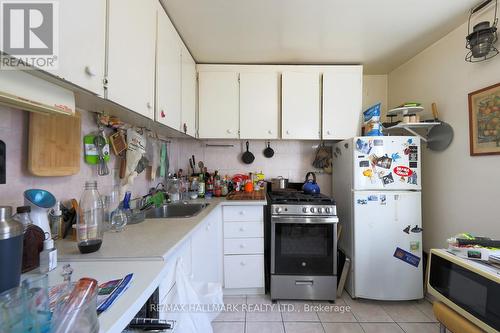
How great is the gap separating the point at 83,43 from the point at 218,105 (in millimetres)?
1593

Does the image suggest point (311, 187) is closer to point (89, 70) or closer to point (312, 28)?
point (312, 28)

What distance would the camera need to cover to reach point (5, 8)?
61cm

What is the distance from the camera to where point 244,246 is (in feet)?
6.82

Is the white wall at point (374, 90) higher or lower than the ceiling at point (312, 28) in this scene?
lower

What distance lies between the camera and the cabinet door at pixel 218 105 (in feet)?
7.72

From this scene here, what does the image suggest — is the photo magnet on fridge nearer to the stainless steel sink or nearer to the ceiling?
the stainless steel sink

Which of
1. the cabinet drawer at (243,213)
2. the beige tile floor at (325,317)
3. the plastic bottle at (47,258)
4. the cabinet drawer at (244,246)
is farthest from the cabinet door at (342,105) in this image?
the plastic bottle at (47,258)

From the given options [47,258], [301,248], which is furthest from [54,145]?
[301,248]

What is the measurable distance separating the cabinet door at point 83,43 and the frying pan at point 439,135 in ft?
8.12

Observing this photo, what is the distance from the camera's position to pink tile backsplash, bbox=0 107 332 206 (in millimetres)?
902

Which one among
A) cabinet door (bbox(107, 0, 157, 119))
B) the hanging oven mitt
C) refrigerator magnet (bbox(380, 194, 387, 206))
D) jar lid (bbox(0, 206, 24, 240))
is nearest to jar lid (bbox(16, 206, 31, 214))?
jar lid (bbox(0, 206, 24, 240))

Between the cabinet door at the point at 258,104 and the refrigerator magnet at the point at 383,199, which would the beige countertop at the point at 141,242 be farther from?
the refrigerator magnet at the point at 383,199

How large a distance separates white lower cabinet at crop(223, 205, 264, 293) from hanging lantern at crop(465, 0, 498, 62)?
1.98 meters

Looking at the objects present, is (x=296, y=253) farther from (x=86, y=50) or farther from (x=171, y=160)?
(x=86, y=50)
